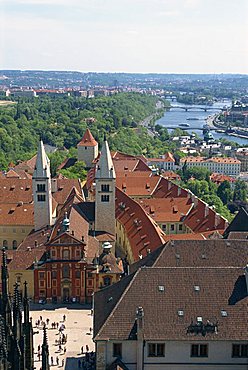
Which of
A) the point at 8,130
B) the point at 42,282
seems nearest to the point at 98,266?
the point at 42,282

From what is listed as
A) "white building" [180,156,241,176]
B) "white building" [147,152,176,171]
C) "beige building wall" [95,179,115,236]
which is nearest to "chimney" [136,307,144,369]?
"beige building wall" [95,179,115,236]

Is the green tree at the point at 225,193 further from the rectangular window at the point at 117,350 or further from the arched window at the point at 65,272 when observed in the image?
the rectangular window at the point at 117,350

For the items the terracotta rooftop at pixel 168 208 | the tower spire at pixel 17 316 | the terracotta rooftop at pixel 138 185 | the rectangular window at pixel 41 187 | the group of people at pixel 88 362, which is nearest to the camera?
the tower spire at pixel 17 316

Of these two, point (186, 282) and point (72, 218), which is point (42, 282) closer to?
point (72, 218)

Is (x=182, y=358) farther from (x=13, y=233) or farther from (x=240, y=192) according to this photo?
(x=240, y=192)

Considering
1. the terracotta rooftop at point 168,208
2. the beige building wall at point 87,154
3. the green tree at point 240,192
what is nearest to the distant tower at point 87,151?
the beige building wall at point 87,154
